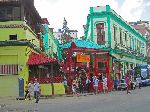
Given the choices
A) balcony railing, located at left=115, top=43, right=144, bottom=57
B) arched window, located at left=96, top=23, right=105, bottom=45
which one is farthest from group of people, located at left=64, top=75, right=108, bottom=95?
balcony railing, located at left=115, top=43, right=144, bottom=57

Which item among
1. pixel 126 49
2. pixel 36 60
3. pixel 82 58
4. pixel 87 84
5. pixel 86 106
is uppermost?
pixel 126 49

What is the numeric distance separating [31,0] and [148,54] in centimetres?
5791

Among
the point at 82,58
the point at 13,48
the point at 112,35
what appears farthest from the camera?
the point at 112,35

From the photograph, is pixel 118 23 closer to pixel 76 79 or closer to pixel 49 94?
pixel 76 79

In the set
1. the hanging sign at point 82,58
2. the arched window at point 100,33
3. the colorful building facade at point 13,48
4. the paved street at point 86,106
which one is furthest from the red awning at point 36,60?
the arched window at point 100,33

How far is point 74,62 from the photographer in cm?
4250

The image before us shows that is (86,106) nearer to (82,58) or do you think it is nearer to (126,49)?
(82,58)

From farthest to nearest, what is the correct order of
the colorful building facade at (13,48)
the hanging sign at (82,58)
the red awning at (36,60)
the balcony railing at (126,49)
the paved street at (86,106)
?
the balcony railing at (126,49)
the hanging sign at (82,58)
the red awning at (36,60)
the colorful building facade at (13,48)
the paved street at (86,106)

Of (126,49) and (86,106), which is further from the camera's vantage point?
(126,49)

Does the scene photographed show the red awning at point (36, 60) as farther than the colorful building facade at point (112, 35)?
No

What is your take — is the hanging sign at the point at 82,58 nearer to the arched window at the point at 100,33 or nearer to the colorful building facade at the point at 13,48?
the colorful building facade at the point at 13,48

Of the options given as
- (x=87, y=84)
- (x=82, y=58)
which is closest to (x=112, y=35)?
(x=82, y=58)

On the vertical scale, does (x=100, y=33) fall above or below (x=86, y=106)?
above

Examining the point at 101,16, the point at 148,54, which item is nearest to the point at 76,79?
the point at 101,16
